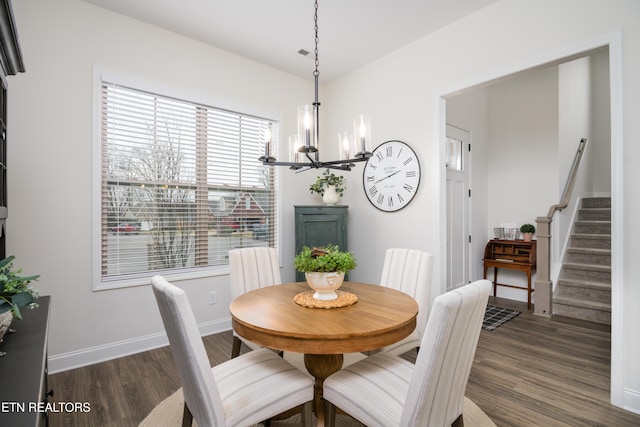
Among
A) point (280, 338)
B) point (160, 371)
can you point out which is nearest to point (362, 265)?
point (160, 371)

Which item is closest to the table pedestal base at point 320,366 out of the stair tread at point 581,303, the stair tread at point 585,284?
the stair tread at point 581,303

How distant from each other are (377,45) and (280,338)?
3128 millimetres

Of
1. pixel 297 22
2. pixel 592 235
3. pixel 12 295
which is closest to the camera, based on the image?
pixel 12 295

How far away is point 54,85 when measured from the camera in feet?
8.37

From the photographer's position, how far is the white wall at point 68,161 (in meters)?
2.44

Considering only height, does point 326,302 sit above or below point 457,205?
below

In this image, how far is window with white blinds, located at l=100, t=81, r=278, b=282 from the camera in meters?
2.89

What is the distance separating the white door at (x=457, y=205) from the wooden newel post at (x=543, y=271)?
93 cm

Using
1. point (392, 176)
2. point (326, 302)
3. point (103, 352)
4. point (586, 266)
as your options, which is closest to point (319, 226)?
point (392, 176)

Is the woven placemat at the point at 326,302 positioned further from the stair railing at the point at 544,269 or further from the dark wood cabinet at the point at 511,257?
the dark wood cabinet at the point at 511,257

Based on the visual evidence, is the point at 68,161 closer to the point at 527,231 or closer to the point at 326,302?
the point at 326,302

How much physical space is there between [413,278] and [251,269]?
1.24m

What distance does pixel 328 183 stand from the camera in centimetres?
389

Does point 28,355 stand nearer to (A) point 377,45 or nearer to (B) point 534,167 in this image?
(A) point 377,45
